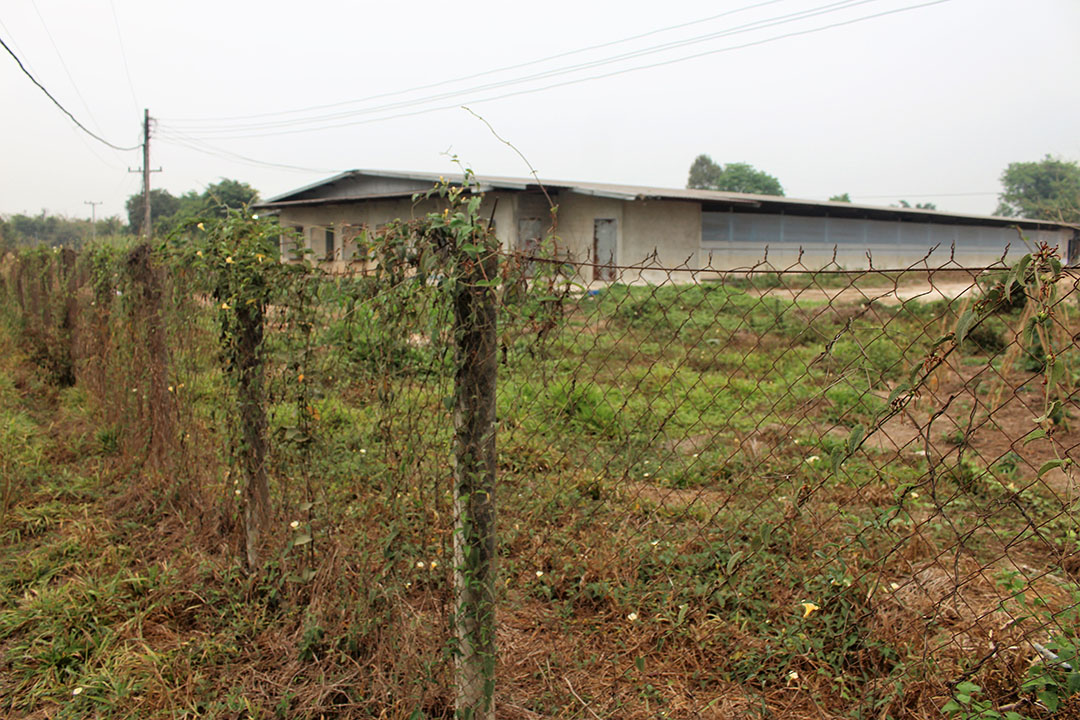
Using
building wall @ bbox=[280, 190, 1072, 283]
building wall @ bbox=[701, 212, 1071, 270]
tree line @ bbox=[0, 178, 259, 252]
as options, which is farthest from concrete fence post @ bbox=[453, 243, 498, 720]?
tree line @ bbox=[0, 178, 259, 252]

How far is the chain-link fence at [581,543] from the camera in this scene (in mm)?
1644

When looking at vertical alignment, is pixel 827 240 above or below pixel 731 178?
below

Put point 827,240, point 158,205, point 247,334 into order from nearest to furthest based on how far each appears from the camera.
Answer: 1. point 247,334
2. point 827,240
3. point 158,205

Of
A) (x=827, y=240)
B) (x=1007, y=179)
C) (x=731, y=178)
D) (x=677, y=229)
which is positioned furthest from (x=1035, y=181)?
(x=677, y=229)

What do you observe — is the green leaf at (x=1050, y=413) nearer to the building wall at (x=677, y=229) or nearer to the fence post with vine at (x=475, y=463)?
the fence post with vine at (x=475, y=463)

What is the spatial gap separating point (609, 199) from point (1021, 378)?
10353 mm

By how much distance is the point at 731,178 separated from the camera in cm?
5494

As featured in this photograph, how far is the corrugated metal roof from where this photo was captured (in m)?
15.1

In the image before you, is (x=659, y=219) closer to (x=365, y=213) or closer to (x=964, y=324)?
(x=365, y=213)

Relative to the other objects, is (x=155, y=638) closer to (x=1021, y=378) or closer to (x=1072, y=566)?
(x=1072, y=566)

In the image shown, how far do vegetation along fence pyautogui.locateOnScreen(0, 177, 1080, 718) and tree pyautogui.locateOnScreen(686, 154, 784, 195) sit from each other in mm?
54002

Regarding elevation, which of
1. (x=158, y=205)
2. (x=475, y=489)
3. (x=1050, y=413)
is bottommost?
(x=475, y=489)

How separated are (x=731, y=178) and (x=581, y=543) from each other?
55795 mm

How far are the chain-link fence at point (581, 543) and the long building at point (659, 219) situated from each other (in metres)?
10.2
